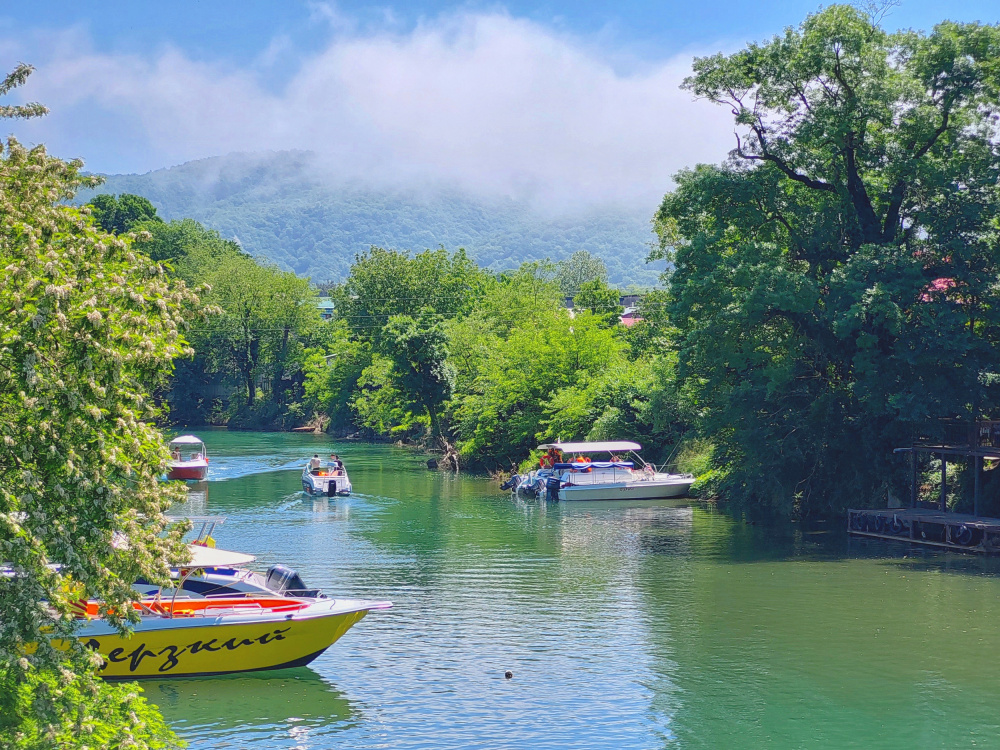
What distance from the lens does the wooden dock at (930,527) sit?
34.6 m

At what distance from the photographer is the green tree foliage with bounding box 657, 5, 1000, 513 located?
1452 inches

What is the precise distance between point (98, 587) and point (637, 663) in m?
14.2

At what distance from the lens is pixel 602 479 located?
50531 millimetres

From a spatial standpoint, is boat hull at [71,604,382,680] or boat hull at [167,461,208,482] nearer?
boat hull at [71,604,382,680]

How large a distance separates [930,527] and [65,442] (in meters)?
32.9

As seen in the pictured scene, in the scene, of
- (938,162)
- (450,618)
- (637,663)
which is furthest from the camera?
(938,162)

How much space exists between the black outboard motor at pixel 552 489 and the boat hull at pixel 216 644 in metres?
29.1

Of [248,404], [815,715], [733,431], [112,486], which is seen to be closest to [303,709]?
[815,715]

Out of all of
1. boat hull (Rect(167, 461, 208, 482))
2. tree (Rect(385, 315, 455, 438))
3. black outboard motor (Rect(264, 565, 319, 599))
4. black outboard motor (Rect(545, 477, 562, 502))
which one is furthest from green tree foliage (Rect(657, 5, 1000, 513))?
tree (Rect(385, 315, 455, 438))

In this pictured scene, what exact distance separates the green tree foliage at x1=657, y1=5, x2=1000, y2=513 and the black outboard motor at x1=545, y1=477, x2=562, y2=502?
32.3 ft

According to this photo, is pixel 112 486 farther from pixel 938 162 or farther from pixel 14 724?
pixel 938 162

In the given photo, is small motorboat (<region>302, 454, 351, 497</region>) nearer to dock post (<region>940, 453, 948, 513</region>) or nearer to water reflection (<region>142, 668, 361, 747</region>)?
dock post (<region>940, 453, 948, 513</region>)

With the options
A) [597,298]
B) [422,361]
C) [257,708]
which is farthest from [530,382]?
[257,708]

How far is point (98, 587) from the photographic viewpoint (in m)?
10.7
